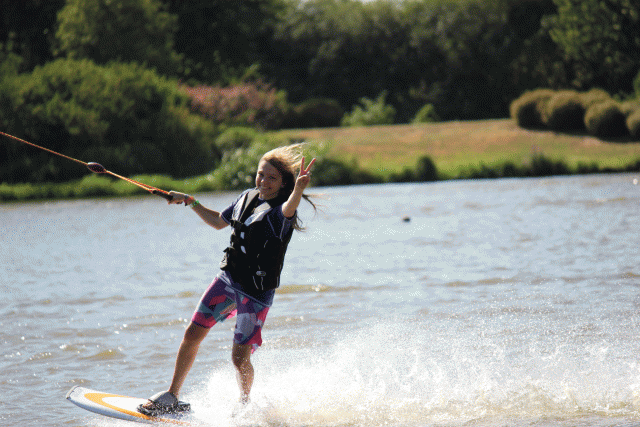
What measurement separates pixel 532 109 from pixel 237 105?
13.9 m

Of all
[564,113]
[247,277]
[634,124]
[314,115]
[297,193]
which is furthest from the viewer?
[314,115]

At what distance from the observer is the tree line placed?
3344 cm

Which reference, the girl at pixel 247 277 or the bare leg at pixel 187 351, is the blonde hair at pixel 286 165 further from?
the bare leg at pixel 187 351

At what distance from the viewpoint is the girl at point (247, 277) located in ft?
15.9

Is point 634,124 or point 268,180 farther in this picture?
point 634,124

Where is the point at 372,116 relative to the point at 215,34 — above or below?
below

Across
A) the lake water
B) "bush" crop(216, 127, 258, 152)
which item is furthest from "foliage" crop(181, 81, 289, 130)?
the lake water

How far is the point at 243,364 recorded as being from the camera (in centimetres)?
488

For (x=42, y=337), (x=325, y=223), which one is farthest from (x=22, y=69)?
(x=42, y=337)

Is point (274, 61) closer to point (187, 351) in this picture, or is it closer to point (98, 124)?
point (98, 124)

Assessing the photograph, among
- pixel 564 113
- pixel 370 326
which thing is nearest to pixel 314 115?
pixel 564 113

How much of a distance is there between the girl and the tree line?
2893cm

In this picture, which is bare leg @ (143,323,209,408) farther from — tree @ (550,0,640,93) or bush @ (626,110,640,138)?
tree @ (550,0,640,93)

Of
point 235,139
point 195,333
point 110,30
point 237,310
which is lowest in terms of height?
point 195,333
